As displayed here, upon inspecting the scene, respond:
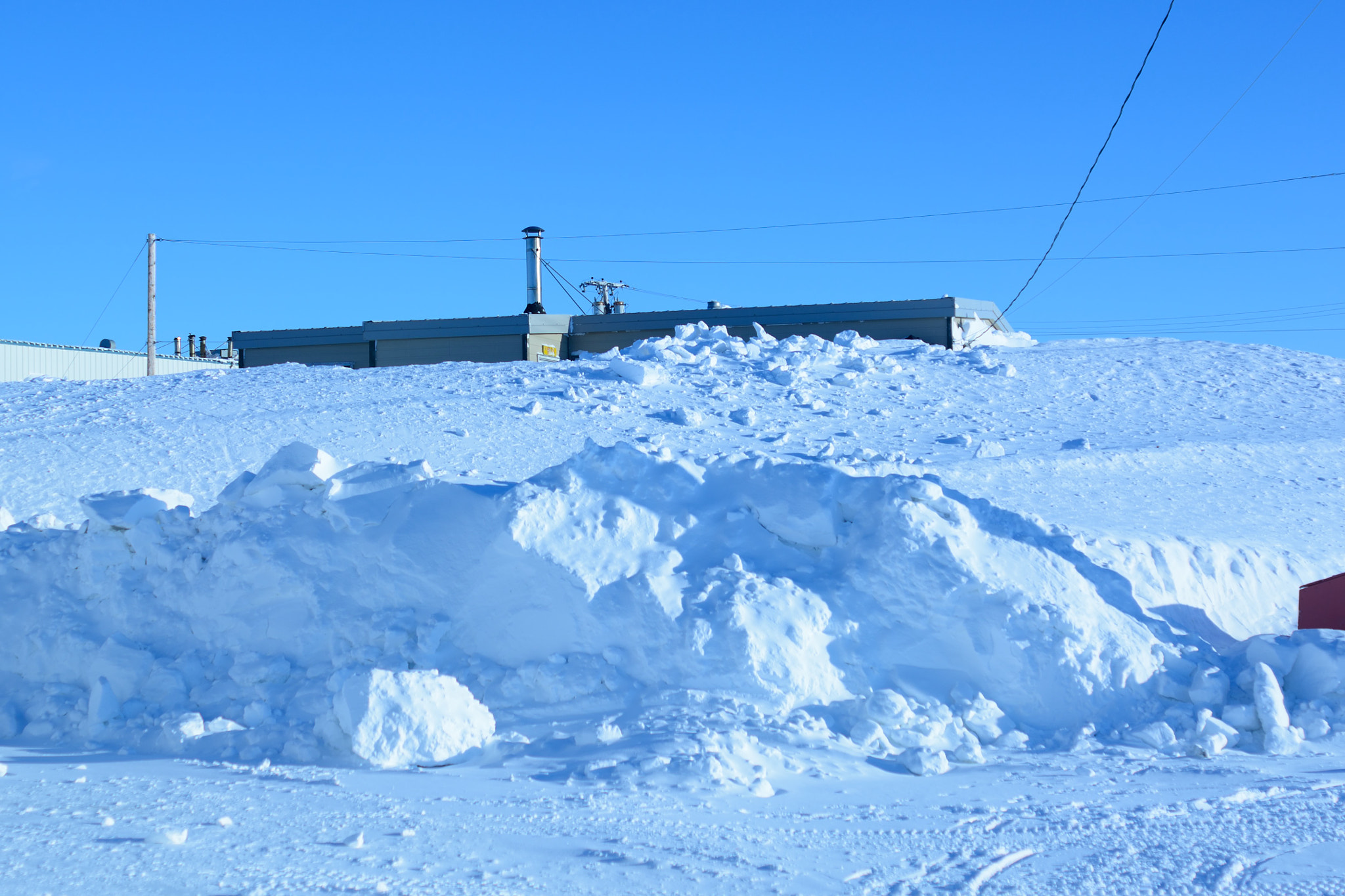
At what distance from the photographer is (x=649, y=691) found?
615 centimetres

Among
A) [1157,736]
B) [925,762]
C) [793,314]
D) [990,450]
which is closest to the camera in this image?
[925,762]

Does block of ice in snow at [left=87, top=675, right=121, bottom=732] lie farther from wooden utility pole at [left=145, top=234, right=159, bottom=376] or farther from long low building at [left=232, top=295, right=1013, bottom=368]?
wooden utility pole at [left=145, top=234, right=159, bottom=376]

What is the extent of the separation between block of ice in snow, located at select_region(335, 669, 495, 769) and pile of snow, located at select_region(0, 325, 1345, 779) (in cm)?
1

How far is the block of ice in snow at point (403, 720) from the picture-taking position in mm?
5449

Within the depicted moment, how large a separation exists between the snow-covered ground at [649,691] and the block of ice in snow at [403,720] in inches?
0.8

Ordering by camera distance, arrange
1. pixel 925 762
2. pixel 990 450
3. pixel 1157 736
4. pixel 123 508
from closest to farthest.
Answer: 1. pixel 925 762
2. pixel 1157 736
3. pixel 123 508
4. pixel 990 450

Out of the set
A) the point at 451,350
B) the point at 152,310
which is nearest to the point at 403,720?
the point at 451,350

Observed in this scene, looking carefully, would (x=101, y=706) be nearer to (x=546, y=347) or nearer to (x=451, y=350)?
(x=546, y=347)

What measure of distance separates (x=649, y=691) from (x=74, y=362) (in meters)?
29.4

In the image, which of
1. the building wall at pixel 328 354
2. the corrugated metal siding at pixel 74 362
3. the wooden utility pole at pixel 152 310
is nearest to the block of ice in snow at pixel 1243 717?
the building wall at pixel 328 354

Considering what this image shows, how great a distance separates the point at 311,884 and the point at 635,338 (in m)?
18.6

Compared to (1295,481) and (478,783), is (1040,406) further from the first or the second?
(478,783)

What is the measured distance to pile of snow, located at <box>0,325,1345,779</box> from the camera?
5.77m

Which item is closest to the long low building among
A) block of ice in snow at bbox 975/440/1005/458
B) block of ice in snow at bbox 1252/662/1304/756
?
block of ice in snow at bbox 975/440/1005/458
